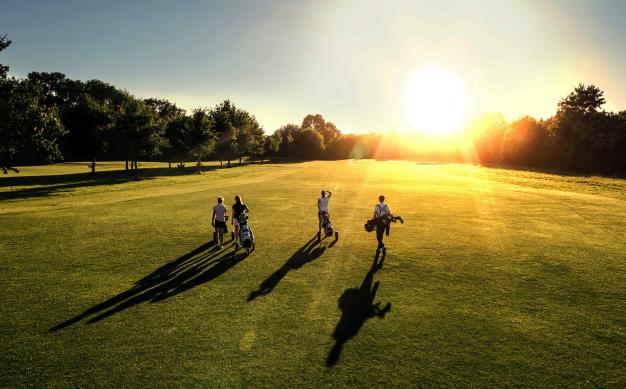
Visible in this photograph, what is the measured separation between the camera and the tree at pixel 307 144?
120 metres

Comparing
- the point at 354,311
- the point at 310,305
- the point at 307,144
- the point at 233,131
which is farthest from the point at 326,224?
the point at 307,144

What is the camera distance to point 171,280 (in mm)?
11711

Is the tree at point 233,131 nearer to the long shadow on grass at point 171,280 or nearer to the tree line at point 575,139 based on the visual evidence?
the long shadow on grass at point 171,280

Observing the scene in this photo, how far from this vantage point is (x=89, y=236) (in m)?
16.8

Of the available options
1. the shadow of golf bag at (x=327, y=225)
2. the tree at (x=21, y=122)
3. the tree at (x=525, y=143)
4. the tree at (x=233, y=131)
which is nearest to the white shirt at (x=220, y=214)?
the shadow of golf bag at (x=327, y=225)

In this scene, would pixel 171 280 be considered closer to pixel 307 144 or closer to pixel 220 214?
pixel 220 214

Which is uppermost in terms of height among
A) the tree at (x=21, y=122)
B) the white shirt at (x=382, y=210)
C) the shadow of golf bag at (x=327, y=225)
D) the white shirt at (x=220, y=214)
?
the tree at (x=21, y=122)

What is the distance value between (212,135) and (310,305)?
5649cm

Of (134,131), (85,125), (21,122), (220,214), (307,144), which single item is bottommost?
(220,214)

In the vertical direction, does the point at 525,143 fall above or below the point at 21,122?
above

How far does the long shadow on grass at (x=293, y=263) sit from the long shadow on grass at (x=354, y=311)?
97.3 inches

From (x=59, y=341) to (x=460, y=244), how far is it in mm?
15620

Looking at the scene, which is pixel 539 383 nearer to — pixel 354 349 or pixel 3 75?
pixel 354 349

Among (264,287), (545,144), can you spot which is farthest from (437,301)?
(545,144)
